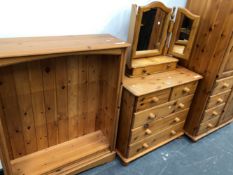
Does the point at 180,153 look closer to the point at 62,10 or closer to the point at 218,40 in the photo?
the point at 218,40

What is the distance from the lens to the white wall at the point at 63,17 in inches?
45.4

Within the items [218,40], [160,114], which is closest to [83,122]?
[160,114]

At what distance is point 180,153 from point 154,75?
865mm

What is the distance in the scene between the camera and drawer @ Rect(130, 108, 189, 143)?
65.2 inches

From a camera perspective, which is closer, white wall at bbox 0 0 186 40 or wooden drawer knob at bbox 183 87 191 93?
white wall at bbox 0 0 186 40

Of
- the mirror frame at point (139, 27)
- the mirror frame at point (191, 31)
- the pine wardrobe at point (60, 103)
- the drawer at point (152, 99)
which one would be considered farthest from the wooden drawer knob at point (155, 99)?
the mirror frame at point (191, 31)

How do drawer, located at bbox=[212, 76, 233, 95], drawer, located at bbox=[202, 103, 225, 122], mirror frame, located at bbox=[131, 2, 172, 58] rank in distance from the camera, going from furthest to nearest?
drawer, located at bbox=[202, 103, 225, 122]
drawer, located at bbox=[212, 76, 233, 95]
mirror frame, located at bbox=[131, 2, 172, 58]

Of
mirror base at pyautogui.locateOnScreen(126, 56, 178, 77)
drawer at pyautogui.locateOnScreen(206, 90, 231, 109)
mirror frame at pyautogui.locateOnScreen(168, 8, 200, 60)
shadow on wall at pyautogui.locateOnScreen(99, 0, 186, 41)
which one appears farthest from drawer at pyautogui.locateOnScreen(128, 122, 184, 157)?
shadow on wall at pyautogui.locateOnScreen(99, 0, 186, 41)

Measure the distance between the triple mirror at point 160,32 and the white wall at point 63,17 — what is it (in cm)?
15

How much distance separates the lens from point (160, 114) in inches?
68.1

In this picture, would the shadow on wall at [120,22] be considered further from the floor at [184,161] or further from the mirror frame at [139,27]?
the floor at [184,161]

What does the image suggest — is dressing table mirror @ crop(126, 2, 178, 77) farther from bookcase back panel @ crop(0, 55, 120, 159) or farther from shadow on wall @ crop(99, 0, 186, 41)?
bookcase back panel @ crop(0, 55, 120, 159)

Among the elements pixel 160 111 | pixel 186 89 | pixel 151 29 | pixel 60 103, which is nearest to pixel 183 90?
pixel 186 89

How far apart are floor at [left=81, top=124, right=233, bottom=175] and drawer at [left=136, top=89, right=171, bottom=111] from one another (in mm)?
600
